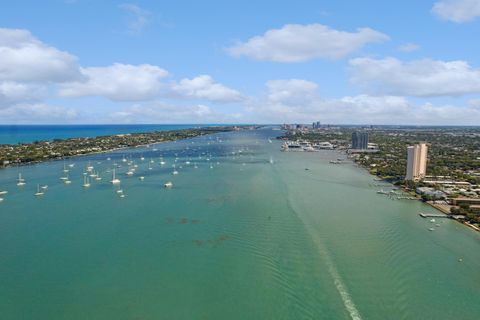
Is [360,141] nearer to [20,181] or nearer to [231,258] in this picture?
[20,181]

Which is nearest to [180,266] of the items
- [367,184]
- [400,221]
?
[400,221]

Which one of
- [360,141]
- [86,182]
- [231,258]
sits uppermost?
[360,141]

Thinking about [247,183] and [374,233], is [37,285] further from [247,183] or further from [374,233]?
[247,183]

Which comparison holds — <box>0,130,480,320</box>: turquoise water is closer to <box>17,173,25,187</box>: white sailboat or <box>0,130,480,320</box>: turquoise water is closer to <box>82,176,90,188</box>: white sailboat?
<box>82,176,90,188</box>: white sailboat

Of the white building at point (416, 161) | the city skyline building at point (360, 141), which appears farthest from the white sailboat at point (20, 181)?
the city skyline building at point (360, 141)

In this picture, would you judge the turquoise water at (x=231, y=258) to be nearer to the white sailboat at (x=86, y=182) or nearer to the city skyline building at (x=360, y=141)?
the white sailboat at (x=86, y=182)

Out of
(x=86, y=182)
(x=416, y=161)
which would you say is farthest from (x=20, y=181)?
(x=416, y=161)
